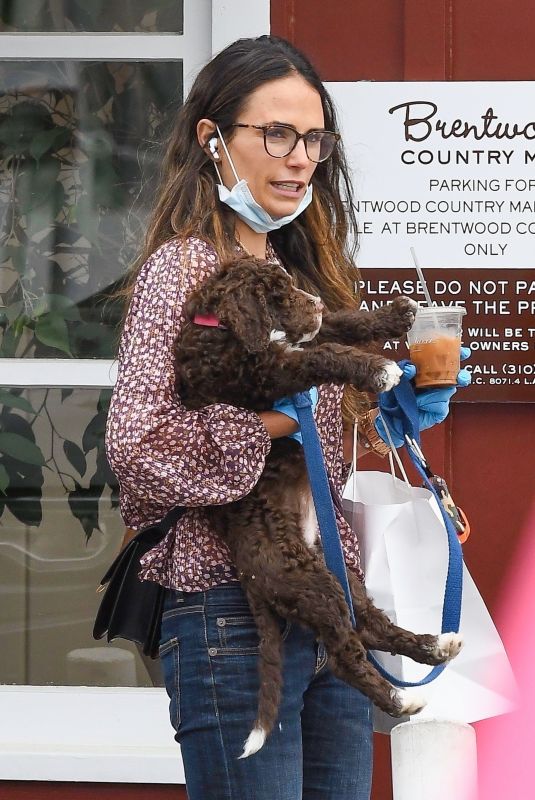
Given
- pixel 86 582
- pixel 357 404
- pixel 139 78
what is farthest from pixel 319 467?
pixel 139 78

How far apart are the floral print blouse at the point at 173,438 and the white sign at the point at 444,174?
1459 mm

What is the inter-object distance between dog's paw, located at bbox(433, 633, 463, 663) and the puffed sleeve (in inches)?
20.6

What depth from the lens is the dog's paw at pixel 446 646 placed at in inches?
84.6

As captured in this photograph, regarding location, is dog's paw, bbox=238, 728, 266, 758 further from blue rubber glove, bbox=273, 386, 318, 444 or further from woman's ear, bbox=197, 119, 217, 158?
woman's ear, bbox=197, 119, 217, 158

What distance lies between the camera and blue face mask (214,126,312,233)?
2.18 metres

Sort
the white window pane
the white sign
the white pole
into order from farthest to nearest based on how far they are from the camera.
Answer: the white window pane, the white sign, the white pole

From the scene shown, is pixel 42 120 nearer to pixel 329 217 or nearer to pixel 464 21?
pixel 464 21

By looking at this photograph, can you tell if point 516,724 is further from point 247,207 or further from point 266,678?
point 247,207

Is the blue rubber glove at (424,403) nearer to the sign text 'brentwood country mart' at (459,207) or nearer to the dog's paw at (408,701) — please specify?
the dog's paw at (408,701)

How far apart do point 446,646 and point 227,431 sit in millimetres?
639

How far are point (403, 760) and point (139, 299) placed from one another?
3.97 ft

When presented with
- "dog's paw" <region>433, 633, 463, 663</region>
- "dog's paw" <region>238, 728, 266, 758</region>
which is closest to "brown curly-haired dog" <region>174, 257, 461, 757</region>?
"dog's paw" <region>238, 728, 266, 758</region>

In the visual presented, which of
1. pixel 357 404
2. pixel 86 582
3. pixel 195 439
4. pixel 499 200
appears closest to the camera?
pixel 195 439

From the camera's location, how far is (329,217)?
2475mm
